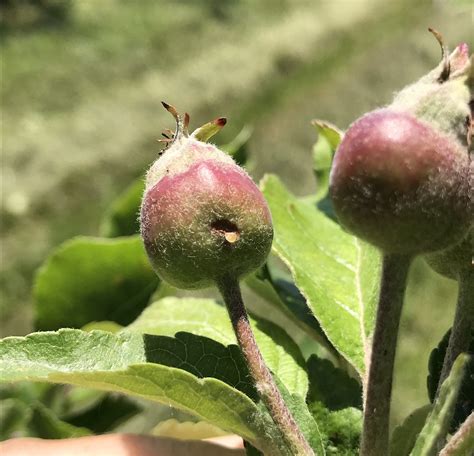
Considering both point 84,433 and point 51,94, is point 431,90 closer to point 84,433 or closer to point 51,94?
point 84,433

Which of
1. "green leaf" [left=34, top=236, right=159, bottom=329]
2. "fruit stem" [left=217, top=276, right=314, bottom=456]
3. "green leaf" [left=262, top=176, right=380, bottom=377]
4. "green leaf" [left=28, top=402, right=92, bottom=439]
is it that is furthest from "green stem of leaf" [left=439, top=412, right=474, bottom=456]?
"green leaf" [left=28, top=402, right=92, bottom=439]

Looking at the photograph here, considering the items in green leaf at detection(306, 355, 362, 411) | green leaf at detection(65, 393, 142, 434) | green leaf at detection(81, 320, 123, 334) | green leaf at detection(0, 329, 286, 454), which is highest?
green leaf at detection(0, 329, 286, 454)

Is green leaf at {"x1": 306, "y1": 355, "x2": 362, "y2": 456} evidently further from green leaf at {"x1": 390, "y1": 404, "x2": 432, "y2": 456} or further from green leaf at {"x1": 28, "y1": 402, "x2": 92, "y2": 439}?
green leaf at {"x1": 28, "y1": 402, "x2": 92, "y2": 439}

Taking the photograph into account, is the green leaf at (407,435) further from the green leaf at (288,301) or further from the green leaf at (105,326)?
the green leaf at (105,326)

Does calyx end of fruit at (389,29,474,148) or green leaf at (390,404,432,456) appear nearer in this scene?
calyx end of fruit at (389,29,474,148)

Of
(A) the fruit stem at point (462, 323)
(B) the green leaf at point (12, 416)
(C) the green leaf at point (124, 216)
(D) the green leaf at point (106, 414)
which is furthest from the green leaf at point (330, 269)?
(B) the green leaf at point (12, 416)

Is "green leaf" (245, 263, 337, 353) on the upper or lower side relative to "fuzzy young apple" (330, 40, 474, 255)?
lower

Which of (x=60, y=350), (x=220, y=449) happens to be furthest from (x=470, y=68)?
(x=220, y=449)

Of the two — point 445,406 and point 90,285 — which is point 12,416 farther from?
point 445,406
